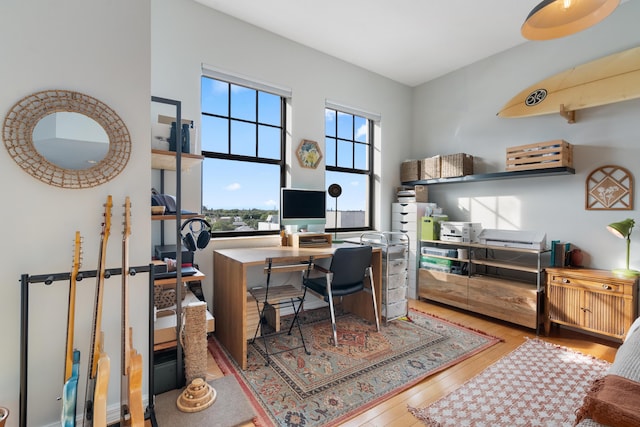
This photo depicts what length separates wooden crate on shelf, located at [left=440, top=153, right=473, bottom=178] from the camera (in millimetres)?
3535

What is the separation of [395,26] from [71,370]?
11.7ft

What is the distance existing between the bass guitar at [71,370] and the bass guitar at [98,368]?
0.20 feet

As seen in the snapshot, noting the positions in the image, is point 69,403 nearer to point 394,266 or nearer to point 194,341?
point 194,341

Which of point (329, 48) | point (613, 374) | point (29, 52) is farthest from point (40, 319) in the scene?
point (329, 48)

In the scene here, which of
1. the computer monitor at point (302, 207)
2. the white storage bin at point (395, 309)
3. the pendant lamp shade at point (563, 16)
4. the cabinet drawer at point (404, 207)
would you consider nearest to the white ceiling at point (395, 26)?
the pendant lamp shade at point (563, 16)

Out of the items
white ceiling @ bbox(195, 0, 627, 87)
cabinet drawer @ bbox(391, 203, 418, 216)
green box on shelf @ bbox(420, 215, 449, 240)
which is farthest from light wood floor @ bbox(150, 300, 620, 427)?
white ceiling @ bbox(195, 0, 627, 87)

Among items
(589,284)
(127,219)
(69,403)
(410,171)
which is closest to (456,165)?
(410,171)

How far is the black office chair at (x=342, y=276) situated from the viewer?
248 cm

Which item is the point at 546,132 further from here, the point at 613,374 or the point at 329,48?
the point at 613,374

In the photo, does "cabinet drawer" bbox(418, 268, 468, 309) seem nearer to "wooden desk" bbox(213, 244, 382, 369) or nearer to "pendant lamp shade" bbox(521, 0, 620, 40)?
"wooden desk" bbox(213, 244, 382, 369)

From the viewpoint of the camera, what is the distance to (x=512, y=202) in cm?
339

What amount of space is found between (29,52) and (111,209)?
777mm

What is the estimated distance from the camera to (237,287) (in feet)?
7.38

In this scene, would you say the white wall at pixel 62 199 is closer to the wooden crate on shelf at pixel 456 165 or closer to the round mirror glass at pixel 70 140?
the round mirror glass at pixel 70 140
